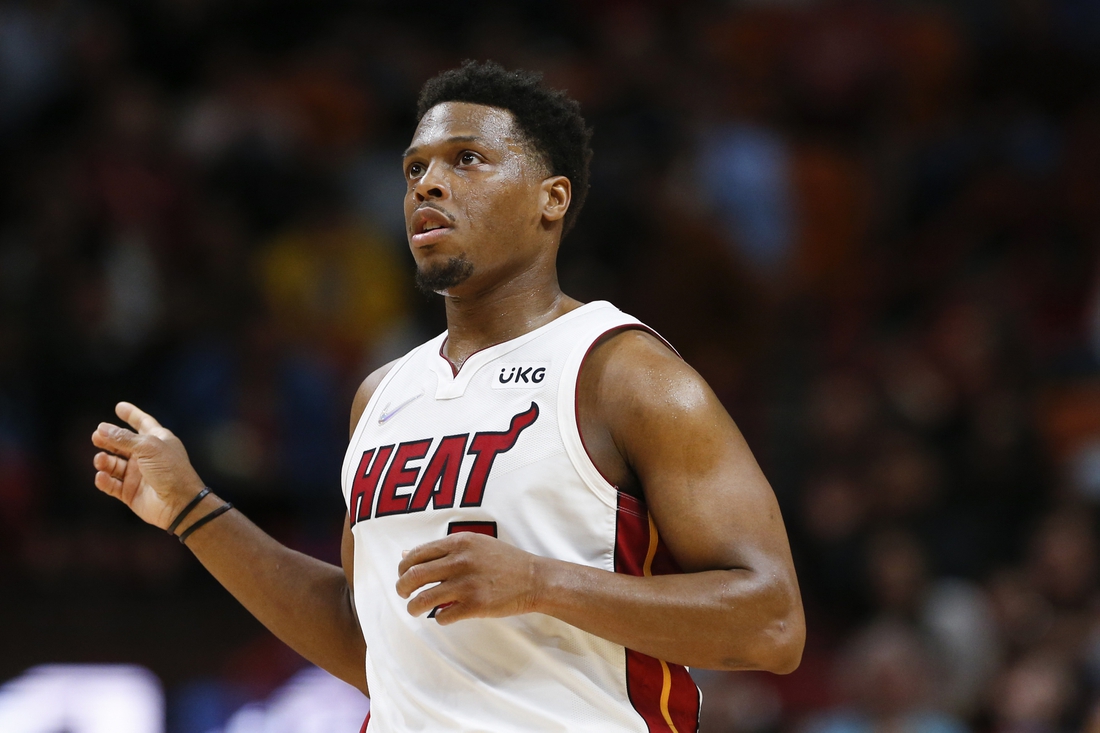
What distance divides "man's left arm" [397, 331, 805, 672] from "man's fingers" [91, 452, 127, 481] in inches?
50.6

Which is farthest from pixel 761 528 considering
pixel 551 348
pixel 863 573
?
pixel 863 573

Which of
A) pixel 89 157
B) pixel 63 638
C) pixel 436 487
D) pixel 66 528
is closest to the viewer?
pixel 436 487

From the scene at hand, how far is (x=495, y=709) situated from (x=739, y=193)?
23.6ft

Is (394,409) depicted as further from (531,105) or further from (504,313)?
(531,105)

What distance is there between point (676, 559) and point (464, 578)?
0.61 meters

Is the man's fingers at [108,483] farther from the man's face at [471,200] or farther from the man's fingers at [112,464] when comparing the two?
the man's face at [471,200]

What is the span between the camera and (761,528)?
2904 mm

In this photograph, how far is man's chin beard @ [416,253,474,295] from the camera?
3.35 meters

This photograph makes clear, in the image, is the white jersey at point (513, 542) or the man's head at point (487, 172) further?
the man's head at point (487, 172)

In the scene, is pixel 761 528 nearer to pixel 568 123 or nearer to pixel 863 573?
pixel 568 123

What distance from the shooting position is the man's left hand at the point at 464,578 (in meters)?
2.59

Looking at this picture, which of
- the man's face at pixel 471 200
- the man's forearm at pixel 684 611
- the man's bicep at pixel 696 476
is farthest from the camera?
the man's face at pixel 471 200

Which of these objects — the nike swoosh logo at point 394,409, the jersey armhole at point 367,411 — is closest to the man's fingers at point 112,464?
the jersey armhole at point 367,411

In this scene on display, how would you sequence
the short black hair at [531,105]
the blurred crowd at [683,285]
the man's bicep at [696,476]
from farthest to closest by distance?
the blurred crowd at [683,285], the short black hair at [531,105], the man's bicep at [696,476]
